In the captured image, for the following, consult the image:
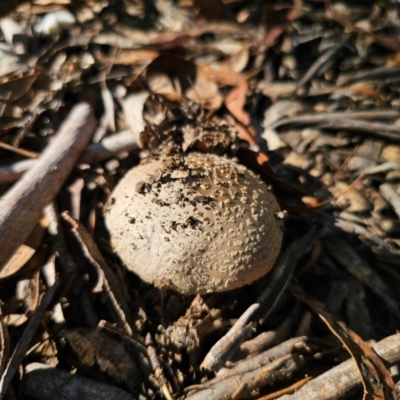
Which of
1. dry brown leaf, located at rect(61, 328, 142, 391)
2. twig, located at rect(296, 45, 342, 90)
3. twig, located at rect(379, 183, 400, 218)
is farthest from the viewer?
twig, located at rect(296, 45, 342, 90)

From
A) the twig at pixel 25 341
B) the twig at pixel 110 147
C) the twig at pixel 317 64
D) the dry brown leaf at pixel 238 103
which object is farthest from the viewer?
the twig at pixel 317 64

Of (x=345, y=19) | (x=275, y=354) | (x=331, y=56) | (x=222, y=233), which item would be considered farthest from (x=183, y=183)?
(x=345, y=19)

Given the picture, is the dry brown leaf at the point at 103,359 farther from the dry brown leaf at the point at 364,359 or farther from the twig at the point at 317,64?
the twig at the point at 317,64

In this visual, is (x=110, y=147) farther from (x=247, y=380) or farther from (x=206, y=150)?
(x=247, y=380)

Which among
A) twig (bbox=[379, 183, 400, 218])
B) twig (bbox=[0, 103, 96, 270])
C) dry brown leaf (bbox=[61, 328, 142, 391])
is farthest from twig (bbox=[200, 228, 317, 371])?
twig (bbox=[0, 103, 96, 270])

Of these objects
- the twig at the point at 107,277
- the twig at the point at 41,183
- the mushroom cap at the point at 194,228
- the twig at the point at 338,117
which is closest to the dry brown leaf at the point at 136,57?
the twig at the point at 41,183

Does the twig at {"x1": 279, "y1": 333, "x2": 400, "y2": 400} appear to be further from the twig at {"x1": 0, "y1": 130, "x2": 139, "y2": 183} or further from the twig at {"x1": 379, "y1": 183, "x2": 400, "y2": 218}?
the twig at {"x1": 0, "y1": 130, "x2": 139, "y2": 183}
